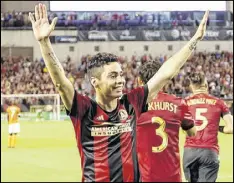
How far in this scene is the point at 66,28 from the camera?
166 ft

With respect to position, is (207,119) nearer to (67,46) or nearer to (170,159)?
(170,159)

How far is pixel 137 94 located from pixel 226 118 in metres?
3.82

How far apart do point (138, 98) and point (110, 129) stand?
45 centimetres

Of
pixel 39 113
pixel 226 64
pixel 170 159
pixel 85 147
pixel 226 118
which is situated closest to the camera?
pixel 85 147

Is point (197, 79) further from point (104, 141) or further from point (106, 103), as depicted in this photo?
point (104, 141)

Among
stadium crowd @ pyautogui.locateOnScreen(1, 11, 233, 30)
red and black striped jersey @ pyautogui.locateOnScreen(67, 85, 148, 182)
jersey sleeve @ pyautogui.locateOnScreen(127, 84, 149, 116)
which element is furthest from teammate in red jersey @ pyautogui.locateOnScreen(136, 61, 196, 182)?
stadium crowd @ pyautogui.locateOnScreen(1, 11, 233, 30)

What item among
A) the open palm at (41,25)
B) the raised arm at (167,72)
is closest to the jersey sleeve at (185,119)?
the raised arm at (167,72)

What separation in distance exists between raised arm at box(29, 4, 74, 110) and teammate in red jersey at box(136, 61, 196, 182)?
202cm

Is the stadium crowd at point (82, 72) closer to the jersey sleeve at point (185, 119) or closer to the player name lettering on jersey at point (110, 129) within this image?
the jersey sleeve at point (185, 119)

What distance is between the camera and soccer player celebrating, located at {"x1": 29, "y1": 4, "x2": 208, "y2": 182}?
16.8 feet

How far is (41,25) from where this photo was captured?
5027 millimetres

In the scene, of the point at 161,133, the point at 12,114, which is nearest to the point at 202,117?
the point at 161,133

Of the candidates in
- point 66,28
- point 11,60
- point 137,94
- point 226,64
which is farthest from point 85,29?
point 137,94

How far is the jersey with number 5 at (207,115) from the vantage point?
9305 millimetres
